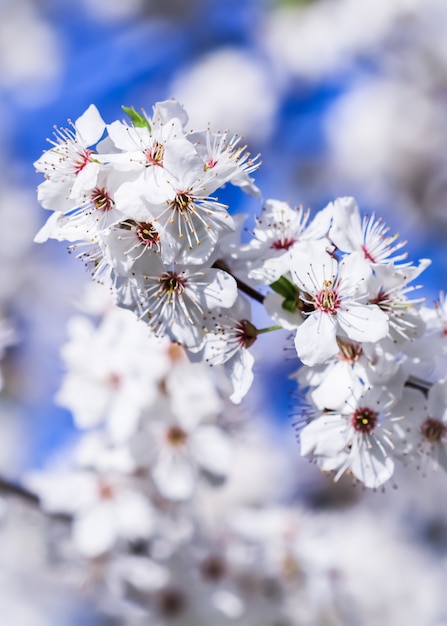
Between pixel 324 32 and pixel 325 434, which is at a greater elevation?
pixel 324 32

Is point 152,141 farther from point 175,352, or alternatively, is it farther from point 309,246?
point 175,352

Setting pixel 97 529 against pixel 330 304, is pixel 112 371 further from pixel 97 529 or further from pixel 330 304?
pixel 330 304

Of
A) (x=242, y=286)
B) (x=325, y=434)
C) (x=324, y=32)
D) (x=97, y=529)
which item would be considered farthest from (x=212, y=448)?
(x=324, y=32)

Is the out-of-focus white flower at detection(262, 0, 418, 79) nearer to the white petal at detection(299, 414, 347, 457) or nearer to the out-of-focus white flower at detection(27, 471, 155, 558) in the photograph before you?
the out-of-focus white flower at detection(27, 471, 155, 558)

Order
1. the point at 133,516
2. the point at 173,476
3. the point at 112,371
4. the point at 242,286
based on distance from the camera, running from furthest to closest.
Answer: the point at 133,516 < the point at 173,476 < the point at 112,371 < the point at 242,286

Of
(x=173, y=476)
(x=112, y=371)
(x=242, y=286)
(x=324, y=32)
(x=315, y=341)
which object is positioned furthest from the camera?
(x=324, y=32)

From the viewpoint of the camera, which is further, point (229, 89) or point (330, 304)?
point (229, 89)

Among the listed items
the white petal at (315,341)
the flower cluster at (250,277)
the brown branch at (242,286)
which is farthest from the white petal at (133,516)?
the white petal at (315,341)

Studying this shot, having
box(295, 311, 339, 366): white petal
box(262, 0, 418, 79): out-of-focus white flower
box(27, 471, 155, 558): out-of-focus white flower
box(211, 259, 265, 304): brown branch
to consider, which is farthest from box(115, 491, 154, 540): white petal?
box(262, 0, 418, 79): out-of-focus white flower

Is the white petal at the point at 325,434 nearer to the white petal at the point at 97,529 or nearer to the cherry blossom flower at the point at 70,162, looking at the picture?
the cherry blossom flower at the point at 70,162
